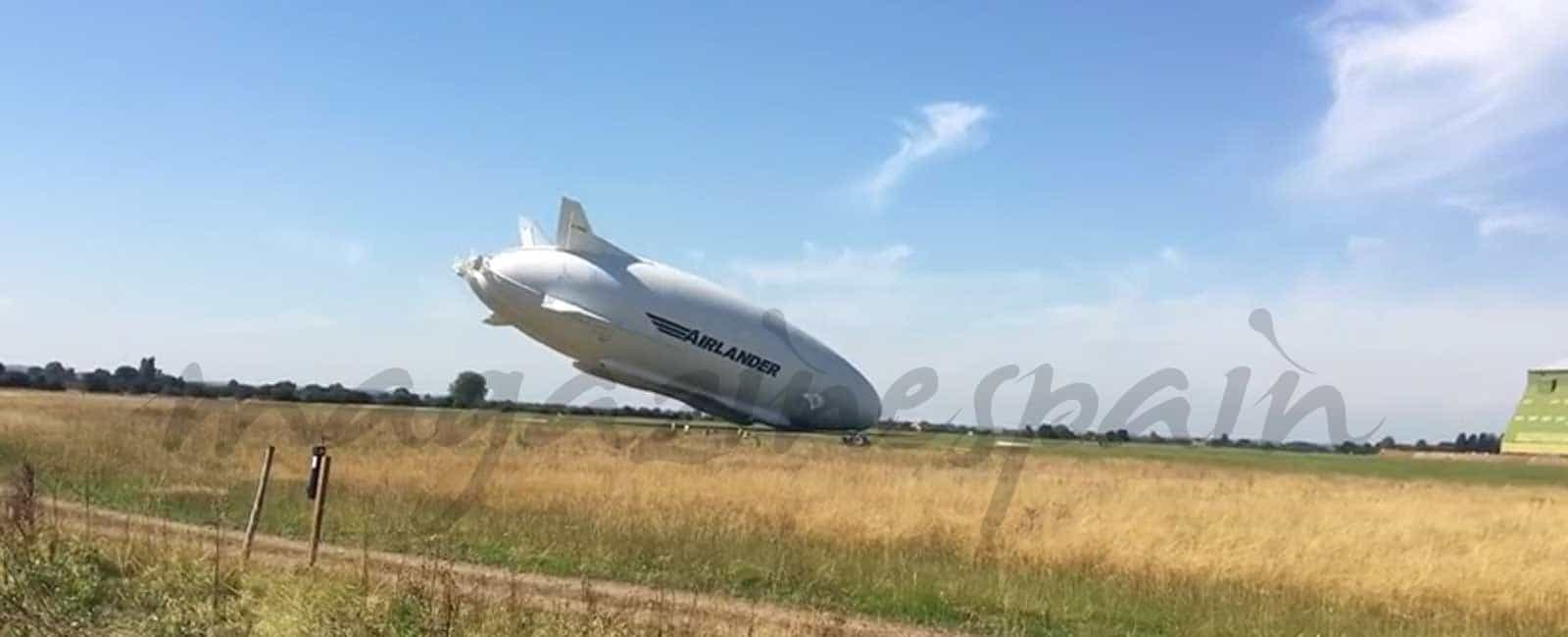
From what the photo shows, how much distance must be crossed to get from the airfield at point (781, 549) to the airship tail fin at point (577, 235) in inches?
1032

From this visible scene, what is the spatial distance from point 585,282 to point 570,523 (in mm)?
41161

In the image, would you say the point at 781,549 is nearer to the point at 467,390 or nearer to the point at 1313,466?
the point at 1313,466

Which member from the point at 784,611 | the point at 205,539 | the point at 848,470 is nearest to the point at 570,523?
the point at 205,539

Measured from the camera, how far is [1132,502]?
29.9 m

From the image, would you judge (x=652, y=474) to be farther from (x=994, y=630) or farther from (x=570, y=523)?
(x=994, y=630)

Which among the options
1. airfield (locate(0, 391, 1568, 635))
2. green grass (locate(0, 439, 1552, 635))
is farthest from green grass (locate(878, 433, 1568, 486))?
green grass (locate(0, 439, 1552, 635))

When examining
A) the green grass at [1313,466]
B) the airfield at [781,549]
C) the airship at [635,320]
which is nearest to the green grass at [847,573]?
the airfield at [781,549]

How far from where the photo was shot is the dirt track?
11.0 metres

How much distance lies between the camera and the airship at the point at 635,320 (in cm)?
5953

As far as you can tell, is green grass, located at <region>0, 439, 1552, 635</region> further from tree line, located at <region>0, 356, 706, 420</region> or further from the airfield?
tree line, located at <region>0, 356, 706, 420</region>

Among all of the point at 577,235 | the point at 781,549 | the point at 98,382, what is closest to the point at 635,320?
the point at 577,235

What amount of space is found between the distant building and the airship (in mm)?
106982

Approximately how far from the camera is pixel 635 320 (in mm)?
59750

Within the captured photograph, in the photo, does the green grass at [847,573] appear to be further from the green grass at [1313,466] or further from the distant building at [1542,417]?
the distant building at [1542,417]
